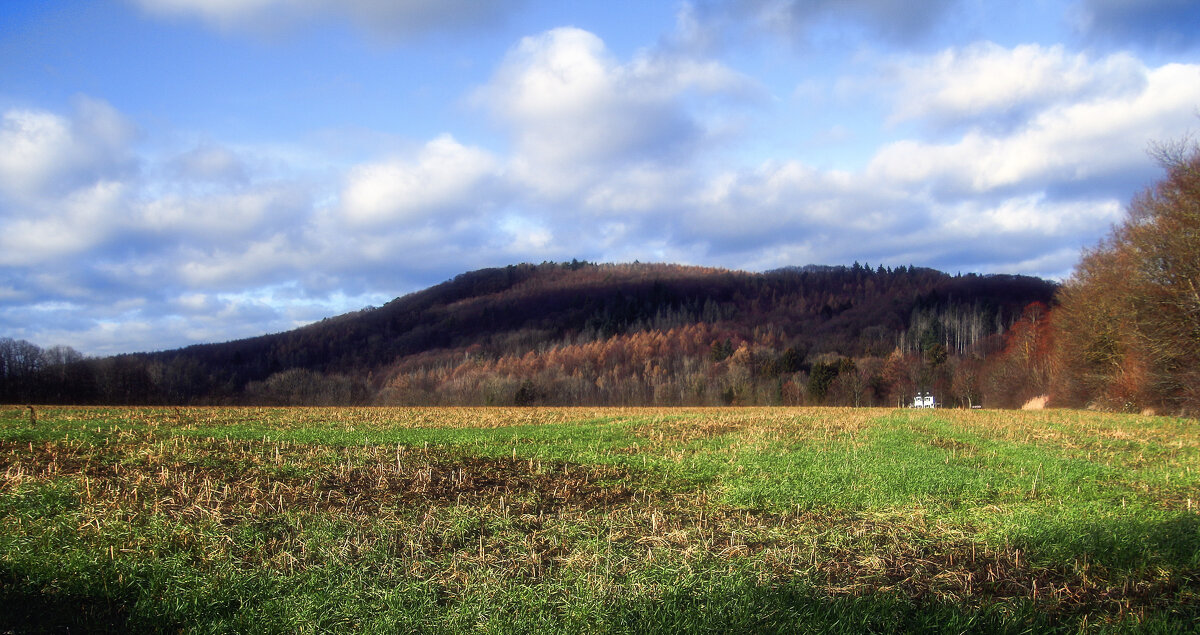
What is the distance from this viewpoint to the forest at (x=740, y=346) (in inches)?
1153

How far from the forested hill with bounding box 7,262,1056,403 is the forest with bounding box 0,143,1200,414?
527 mm

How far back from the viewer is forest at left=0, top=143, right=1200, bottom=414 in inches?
1153

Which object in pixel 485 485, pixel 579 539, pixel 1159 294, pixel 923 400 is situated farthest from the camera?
pixel 923 400

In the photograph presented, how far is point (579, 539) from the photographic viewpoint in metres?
8.63

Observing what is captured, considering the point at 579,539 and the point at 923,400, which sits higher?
the point at 579,539

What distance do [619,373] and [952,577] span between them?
98019 millimetres

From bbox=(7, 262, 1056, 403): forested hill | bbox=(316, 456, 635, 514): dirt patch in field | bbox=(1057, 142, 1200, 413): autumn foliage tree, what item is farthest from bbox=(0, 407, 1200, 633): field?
bbox=(7, 262, 1056, 403): forested hill

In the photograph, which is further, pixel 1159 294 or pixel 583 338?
pixel 583 338

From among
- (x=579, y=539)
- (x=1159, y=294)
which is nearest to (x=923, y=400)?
(x=1159, y=294)

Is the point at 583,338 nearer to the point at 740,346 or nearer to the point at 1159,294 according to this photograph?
the point at 740,346

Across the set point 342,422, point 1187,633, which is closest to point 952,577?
point 1187,633

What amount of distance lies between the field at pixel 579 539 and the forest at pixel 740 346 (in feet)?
60.5

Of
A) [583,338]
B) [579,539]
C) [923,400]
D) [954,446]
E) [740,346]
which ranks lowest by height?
[923,400]

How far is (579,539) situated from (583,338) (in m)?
123
